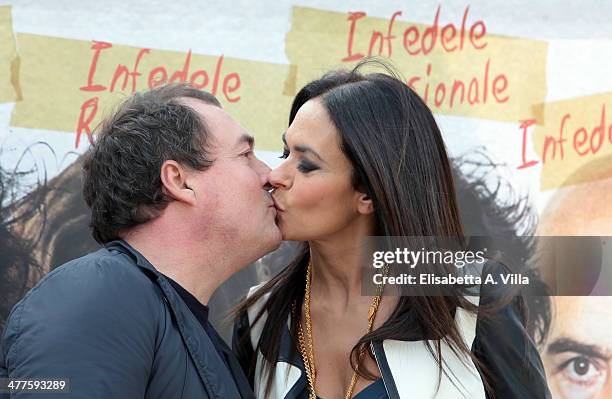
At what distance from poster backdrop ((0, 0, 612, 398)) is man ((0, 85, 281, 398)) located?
1.12 meters

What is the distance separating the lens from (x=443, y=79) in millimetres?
3342

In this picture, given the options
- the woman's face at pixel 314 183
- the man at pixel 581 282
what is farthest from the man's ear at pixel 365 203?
the man at pixel 581 282

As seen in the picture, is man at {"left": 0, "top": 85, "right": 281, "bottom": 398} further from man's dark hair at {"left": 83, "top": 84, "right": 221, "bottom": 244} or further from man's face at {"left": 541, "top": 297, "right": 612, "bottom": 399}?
man's face at {"left": 541, "top": 297, "right": 612, "bottom": 399}

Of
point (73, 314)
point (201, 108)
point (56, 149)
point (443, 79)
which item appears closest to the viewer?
point (73, 314)

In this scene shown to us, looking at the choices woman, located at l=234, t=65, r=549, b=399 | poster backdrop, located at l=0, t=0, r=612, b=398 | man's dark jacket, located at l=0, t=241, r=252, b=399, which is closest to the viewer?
man's dark jacket, located at l=0, t=241, r=252, b=399

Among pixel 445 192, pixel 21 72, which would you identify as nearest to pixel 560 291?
pixel 445 192

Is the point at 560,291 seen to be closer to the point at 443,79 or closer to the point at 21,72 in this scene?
the point at 443,79

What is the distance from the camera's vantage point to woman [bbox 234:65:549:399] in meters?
2.09

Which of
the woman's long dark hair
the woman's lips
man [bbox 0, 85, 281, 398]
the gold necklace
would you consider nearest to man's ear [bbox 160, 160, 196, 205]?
man [bbox 0, 85, 281, 398]

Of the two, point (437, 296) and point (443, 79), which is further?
point (443, 79)

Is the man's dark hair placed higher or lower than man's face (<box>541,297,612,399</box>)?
higher

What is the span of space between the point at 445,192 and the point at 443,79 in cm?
125

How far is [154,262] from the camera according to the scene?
1.92 meters

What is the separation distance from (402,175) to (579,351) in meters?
1.56
